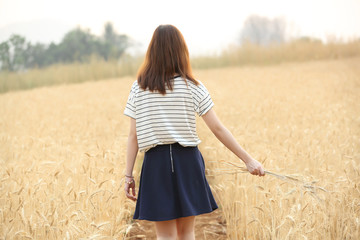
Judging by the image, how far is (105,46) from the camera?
30281 mm

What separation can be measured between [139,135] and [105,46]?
94.4ft

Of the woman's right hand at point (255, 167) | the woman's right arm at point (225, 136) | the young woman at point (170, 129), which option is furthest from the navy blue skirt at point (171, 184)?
the woman's right hand at point (255, 167)

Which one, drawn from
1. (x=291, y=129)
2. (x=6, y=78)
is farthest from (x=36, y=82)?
(x=291, y=129)

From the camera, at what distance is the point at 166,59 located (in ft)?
7.72

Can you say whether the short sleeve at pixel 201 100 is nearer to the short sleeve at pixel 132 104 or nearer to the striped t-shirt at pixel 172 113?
the striped t-shirt at pixel 172 113

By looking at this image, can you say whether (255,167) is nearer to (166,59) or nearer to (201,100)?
(201,100)

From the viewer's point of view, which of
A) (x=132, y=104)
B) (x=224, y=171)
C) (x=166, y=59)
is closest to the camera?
(x=166, y=59)

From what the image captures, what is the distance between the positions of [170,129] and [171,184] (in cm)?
30

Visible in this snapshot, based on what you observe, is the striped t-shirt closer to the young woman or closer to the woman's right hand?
the young woman

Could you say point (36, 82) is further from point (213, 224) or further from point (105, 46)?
point (213, 224)

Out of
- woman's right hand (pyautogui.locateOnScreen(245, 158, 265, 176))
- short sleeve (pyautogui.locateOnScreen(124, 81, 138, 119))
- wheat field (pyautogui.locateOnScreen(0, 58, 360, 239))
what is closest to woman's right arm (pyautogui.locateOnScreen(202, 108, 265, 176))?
woman's right hand (pyautogui.locateOnScreen(245, 158, 265, 176))

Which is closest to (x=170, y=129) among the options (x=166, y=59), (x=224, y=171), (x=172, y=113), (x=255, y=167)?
(x=172, y=113)

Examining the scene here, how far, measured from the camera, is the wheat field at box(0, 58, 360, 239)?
2.89 meters

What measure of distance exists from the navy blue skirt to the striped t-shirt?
61 millimetres
